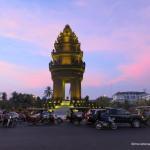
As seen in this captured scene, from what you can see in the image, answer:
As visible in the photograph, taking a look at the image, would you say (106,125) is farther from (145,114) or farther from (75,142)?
(145,114)

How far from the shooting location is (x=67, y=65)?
144000 millimetres

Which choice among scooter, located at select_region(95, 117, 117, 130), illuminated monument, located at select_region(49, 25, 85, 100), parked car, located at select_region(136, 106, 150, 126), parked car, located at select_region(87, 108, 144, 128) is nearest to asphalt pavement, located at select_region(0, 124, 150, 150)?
scooter, located at select_region(95, 117, 117, 130)

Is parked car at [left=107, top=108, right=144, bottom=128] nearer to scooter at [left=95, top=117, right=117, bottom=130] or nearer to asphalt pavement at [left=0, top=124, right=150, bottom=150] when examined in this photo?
scooter at [left=95, top=117, right=117, bottom=130]

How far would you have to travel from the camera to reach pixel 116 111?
38.5 meters

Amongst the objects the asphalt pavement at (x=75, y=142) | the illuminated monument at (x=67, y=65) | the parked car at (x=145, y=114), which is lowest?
the asphalt pavement at (x=75, y=142)

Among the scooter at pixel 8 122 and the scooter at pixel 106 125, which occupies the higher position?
the scooter at pixel 8 122

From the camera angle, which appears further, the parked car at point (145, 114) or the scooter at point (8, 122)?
the parked car at point (145, 114)

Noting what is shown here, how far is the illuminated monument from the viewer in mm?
145125

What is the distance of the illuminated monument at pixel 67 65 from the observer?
145 meters

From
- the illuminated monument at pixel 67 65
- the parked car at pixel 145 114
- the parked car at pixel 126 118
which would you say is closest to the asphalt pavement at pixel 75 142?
the parked car at pixel 126 118

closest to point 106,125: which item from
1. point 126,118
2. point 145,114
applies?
point 126,118

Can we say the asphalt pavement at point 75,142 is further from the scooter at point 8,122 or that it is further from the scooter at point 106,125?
the scooter at point 8,122

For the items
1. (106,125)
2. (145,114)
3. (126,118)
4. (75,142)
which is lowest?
(75,142)

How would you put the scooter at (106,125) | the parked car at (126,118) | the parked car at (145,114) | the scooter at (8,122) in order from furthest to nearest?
the parked car at (145,114)
the scooter at (8,122)
the parked car at (126,118)
the scooter at (106,125)
